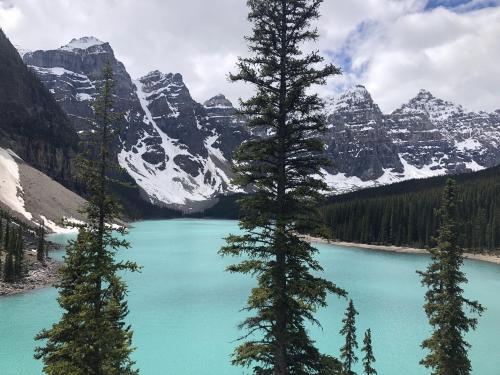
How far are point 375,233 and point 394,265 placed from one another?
51020mm

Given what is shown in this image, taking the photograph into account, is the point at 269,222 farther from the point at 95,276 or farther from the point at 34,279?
the point at 34,279

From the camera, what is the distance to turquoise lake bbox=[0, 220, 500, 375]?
37.7 metres

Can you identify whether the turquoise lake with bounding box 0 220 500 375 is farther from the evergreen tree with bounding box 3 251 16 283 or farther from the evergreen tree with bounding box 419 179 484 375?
the evergreen tree with bounding box 419 179 484 375

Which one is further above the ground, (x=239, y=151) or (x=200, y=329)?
(x=239, y=151)

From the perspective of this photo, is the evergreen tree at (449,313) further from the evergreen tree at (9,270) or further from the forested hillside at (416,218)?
the forested hillside at (416,218)

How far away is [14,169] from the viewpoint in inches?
6289

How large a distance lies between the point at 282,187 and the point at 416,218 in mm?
138464

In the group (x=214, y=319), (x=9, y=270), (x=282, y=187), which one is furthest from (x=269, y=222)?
(x=9, y=270)

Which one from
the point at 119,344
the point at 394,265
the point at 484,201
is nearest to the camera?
the point at 119,344

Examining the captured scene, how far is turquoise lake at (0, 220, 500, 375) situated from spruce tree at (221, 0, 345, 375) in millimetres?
15470

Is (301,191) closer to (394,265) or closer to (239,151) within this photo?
(239,151)

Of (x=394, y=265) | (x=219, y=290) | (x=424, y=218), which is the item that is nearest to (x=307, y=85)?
(x=219, y=290)

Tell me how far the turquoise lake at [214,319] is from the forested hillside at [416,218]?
37.7 m

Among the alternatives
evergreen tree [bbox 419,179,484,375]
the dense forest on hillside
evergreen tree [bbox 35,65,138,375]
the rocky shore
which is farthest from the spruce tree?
the dense forest on hillside
